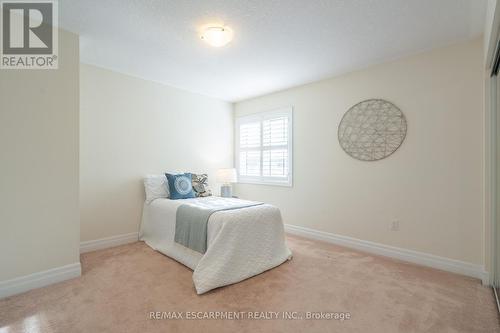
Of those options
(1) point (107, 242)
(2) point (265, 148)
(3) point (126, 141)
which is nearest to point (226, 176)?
(2) point (265, 148)

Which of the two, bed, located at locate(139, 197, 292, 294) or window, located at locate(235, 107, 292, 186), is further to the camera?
window, located at locate(235, 107, 292, 186)

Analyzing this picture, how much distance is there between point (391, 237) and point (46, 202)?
3756mm

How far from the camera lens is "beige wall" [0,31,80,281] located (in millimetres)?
2119

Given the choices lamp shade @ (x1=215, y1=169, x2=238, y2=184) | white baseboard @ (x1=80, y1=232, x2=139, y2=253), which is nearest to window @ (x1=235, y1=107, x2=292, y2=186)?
lamp shade @ (x1=215, y1=169, x2=238, y2=184)

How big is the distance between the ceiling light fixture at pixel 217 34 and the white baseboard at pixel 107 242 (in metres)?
2.83

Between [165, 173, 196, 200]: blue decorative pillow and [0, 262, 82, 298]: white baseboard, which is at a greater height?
[165, 173, 196, 200]: blue decorative pillow

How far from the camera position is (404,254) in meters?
2.93

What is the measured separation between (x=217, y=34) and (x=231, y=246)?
2040mm

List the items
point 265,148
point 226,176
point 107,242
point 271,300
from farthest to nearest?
point 265,148 < point 226,176 < point 107,242 < point 271,300

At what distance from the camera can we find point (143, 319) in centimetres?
180

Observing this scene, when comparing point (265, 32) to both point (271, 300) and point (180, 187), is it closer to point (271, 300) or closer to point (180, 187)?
point (180, 187)

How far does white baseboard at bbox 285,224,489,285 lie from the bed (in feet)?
3.18

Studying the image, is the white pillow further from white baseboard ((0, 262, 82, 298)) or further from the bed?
white baseboard ((0, 262, 82, 298))

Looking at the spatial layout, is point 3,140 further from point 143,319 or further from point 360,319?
point 360,319
